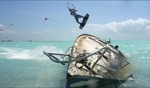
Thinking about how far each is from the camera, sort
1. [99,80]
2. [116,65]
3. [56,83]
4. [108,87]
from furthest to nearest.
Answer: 1. [56,83]
2. [116,65]
3. [108,87]
4. [99,80]

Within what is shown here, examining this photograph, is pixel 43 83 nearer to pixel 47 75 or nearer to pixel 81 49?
pixel 47 75

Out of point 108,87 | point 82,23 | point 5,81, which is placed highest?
point 82,23

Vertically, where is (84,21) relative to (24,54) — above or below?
above

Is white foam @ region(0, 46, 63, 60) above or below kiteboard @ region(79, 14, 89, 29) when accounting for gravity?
below

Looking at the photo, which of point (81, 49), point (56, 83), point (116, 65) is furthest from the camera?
point (81, 49)

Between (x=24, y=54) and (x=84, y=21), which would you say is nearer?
(x=84, y=21)

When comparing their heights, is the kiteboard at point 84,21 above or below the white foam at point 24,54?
above

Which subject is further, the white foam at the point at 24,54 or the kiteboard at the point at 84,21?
the white foam at the point at 24,54

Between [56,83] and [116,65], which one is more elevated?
[116,65]

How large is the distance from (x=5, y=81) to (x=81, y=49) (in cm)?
643

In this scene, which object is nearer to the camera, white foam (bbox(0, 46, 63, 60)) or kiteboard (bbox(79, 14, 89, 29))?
kiteboard (bbox(79, 14, 89, 29))

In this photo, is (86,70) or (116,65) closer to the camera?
(86,70)

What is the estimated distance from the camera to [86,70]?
42.0 ft

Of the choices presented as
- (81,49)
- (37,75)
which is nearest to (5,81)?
(37,75)
